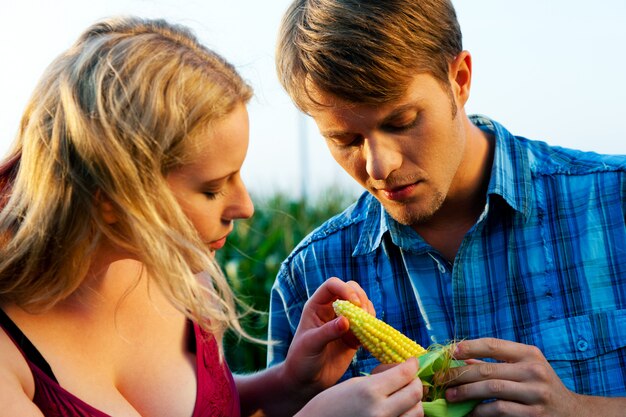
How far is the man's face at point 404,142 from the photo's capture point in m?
2.64

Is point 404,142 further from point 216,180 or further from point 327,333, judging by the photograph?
point 216,180

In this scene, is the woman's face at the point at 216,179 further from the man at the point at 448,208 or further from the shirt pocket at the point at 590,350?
the shirt pocket at the point at 590,350

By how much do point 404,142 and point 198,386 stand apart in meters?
1.15

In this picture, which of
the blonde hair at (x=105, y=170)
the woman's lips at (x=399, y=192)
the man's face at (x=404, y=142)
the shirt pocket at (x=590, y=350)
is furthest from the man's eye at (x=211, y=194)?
the shirt pocket at (x=590, y=350)

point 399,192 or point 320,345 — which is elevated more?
point 399,192

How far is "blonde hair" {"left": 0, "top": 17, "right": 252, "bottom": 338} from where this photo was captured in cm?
193

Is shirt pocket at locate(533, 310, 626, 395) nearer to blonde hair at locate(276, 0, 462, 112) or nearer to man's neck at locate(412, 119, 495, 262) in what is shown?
man's neck at locate(412, 119, 495, 262)

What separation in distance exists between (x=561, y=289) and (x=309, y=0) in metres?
1.55

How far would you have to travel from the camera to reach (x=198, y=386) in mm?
2404

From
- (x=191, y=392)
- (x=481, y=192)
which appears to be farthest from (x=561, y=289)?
(x=191, y=392)

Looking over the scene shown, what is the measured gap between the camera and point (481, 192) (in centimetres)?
309

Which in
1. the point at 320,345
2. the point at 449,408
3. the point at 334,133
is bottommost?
the point at 449,408

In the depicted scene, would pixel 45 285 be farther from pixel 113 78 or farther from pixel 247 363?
pixel 247 363

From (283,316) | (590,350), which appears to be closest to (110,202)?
(283,316)
